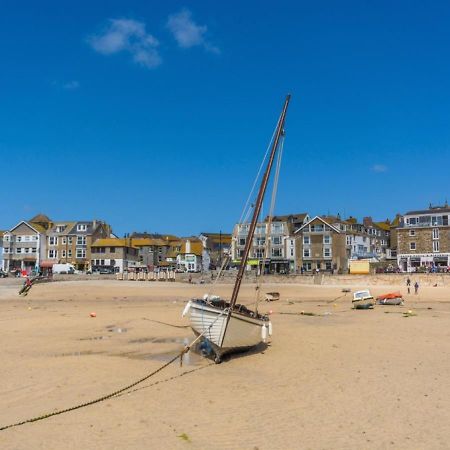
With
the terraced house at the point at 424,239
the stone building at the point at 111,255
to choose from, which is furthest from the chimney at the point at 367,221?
the stone building at the point at 111,255

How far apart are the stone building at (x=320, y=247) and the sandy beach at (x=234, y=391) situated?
230ft

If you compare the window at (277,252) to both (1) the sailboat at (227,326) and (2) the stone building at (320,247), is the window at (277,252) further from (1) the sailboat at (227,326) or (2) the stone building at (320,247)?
(1) the sailboat at (227,326)

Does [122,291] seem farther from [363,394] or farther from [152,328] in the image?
[363,394]

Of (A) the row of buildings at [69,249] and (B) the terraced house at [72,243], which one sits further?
(B) the terraced house at [72,243]

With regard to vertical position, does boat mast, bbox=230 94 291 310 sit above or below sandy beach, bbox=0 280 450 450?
above

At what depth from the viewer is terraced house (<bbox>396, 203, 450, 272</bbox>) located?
Answer: 84.9 meters

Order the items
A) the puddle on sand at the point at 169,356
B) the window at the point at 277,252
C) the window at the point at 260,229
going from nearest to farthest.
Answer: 1. the puddle on sand at the point at 169,356
2. the window at the point at 260,229
3. the window at the point at 277,252

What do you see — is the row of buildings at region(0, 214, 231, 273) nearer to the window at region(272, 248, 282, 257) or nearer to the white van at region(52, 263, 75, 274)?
the white van at region(52, 263, 75, 274)

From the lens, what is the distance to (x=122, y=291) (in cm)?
5944

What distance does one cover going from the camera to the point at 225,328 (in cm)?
1652

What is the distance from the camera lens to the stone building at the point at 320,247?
93.5 m

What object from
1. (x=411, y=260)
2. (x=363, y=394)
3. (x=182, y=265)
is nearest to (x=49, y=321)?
(x=363, y=394)

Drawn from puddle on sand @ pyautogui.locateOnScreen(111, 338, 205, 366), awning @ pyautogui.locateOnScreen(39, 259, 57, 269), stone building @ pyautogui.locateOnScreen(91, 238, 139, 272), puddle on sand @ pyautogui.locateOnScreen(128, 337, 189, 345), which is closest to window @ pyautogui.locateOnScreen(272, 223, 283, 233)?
stone building @ pyautogui.locateOnScreen(91, 238, 139, 272)

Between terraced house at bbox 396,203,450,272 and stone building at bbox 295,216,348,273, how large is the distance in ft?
34.5
